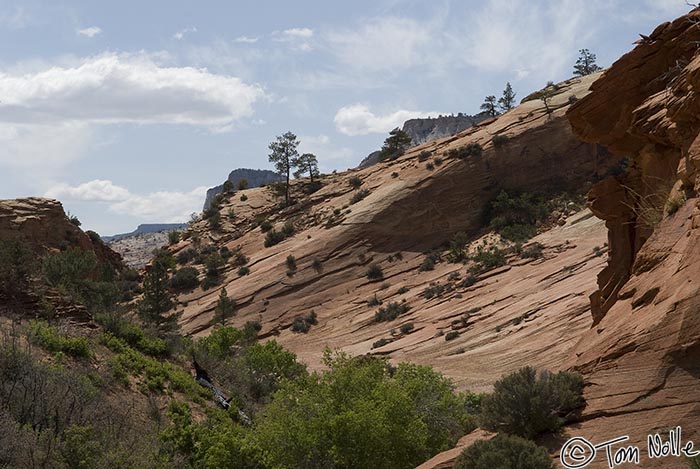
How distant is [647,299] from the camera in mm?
8281

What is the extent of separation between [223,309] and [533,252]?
71.2 ft

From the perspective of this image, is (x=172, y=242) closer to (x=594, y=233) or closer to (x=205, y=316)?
(x=205, y=316)

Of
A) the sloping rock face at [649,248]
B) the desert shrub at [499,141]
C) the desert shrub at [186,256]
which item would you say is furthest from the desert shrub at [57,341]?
the desert shrub at [186,256]

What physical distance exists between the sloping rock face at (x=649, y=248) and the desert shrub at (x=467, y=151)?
39228mm

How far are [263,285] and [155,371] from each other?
91.4ft

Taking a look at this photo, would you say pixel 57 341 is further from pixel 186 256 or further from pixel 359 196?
pixel 186 256

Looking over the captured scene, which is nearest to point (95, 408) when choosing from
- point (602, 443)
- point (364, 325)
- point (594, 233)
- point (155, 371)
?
point (155, 371)

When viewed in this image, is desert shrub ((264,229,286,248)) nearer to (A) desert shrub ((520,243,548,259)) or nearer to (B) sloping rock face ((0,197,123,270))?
(B) sloping rock face ((0,197,123,270))

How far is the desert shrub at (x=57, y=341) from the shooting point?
Answer: 17.8m

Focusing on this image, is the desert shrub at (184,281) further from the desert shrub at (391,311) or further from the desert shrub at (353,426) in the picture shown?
the desert shrub at (353,426)

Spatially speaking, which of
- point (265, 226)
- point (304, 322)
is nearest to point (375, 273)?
point (304, 322)

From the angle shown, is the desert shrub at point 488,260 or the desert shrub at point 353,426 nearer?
the desert shrub at point 353,426

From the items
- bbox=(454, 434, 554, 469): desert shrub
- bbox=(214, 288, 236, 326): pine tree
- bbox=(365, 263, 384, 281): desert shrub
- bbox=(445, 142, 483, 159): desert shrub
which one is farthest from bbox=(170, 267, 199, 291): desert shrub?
bbox=(454, 434, 554, 469): desert shrub

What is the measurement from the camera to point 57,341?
710 inches
